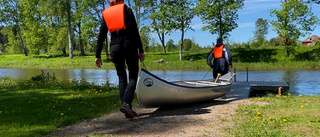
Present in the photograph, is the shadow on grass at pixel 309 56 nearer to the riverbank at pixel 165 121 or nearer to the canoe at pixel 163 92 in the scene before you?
the riverbank at pixel 165 121

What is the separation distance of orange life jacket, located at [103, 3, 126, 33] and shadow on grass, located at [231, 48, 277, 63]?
89.4 feet

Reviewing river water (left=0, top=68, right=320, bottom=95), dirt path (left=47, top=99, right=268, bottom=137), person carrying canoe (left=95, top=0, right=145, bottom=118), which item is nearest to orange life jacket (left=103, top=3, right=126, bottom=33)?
person carrying canoe (left=95, top=0, right=145, bottom=118)

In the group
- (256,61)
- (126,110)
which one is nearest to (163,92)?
(126,110)

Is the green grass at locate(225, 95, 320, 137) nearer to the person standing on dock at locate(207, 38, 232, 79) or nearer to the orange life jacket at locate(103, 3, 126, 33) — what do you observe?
the orange life jacket at locate(103, 3, 126, 33)

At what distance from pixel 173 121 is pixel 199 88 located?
5.57 ft

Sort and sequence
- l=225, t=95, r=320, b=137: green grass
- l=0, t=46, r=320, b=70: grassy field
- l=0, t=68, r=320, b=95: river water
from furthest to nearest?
l=0, t=46, r=320, b=70: grassy field
l=0, t=68, r=320, b=95: river water
l=225, t=95, r=320, b=137: green grass

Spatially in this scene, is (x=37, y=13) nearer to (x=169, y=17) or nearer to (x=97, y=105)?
(x=169, y=17)

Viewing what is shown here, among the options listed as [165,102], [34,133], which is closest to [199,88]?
[165,102]

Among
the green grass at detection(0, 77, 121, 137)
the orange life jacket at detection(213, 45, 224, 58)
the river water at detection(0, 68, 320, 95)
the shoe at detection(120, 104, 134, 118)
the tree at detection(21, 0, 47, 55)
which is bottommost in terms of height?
the river water at detection(0, 68, 320, 95)

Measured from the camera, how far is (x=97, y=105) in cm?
702

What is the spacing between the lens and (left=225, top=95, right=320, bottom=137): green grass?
150 inches

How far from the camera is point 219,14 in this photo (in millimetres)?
32656

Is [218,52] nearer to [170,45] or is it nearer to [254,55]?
[254,55]

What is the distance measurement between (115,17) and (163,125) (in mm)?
2101
